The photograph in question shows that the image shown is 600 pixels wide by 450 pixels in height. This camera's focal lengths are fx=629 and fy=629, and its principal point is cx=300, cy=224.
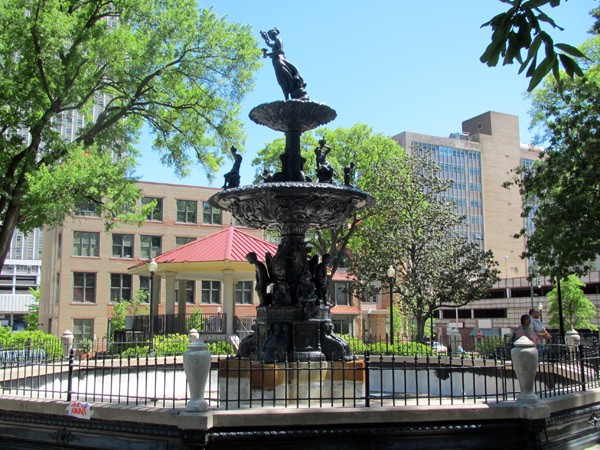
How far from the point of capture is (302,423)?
7.72 meters

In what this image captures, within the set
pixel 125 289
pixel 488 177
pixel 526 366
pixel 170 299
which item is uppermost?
pixel 488 177

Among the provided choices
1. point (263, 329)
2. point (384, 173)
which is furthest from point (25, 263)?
point (263, 329)

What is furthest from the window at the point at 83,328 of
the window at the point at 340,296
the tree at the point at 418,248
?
the tree at the point at 418,248

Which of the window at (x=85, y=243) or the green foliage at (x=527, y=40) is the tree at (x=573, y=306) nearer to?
the window at (x=85, y=243)

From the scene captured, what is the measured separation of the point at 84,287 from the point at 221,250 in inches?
971

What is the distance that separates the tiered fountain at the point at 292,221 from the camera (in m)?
10.9

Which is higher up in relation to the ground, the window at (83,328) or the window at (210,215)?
the window at (210,215)

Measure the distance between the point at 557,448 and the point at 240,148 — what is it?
1928cm

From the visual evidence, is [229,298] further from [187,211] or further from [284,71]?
[187,211]

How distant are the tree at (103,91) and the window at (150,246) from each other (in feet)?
92.7

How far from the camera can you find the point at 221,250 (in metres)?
30.4

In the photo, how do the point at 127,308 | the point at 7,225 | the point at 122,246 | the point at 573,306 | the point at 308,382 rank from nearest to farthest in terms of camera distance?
the point at 308,382, the point at 7,225, the point at 127,308, the point at 122,246, the point at 573,306

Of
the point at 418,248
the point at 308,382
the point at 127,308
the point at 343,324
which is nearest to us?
the point at 308,382

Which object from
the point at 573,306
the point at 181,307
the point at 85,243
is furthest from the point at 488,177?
the point at 181,307
